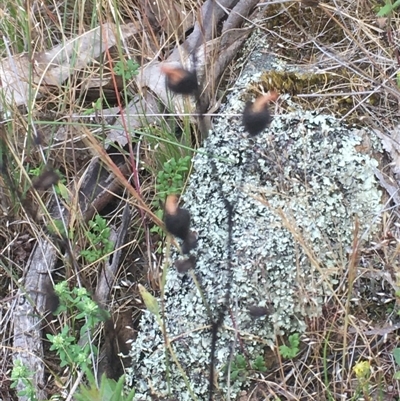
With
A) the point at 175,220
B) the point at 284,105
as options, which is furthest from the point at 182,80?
the point at 284,105

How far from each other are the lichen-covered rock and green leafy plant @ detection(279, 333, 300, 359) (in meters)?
0.04

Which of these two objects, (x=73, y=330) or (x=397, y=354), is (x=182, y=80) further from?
(x=73, y=330)

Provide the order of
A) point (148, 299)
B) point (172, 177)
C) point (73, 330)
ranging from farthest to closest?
1. point (172, 177)
2. point (73, 330)
3. point (148, 299)

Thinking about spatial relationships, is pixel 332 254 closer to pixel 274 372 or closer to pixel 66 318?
pixel 274 372

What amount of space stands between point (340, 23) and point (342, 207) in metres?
0.67

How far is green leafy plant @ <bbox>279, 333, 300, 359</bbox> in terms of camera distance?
62.2 inches

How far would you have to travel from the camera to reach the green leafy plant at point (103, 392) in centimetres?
120

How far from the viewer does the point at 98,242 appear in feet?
6.15

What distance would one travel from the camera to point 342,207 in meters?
1.71

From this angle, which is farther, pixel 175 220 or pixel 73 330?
pixel 73 330

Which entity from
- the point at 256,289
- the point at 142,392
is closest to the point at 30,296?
the point at 142,392

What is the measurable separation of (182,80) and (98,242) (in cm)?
87

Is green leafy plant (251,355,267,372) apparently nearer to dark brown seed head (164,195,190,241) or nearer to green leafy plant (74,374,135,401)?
green leafy plant (74,374,135,401)

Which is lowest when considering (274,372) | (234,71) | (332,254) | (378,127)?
(274,372)
